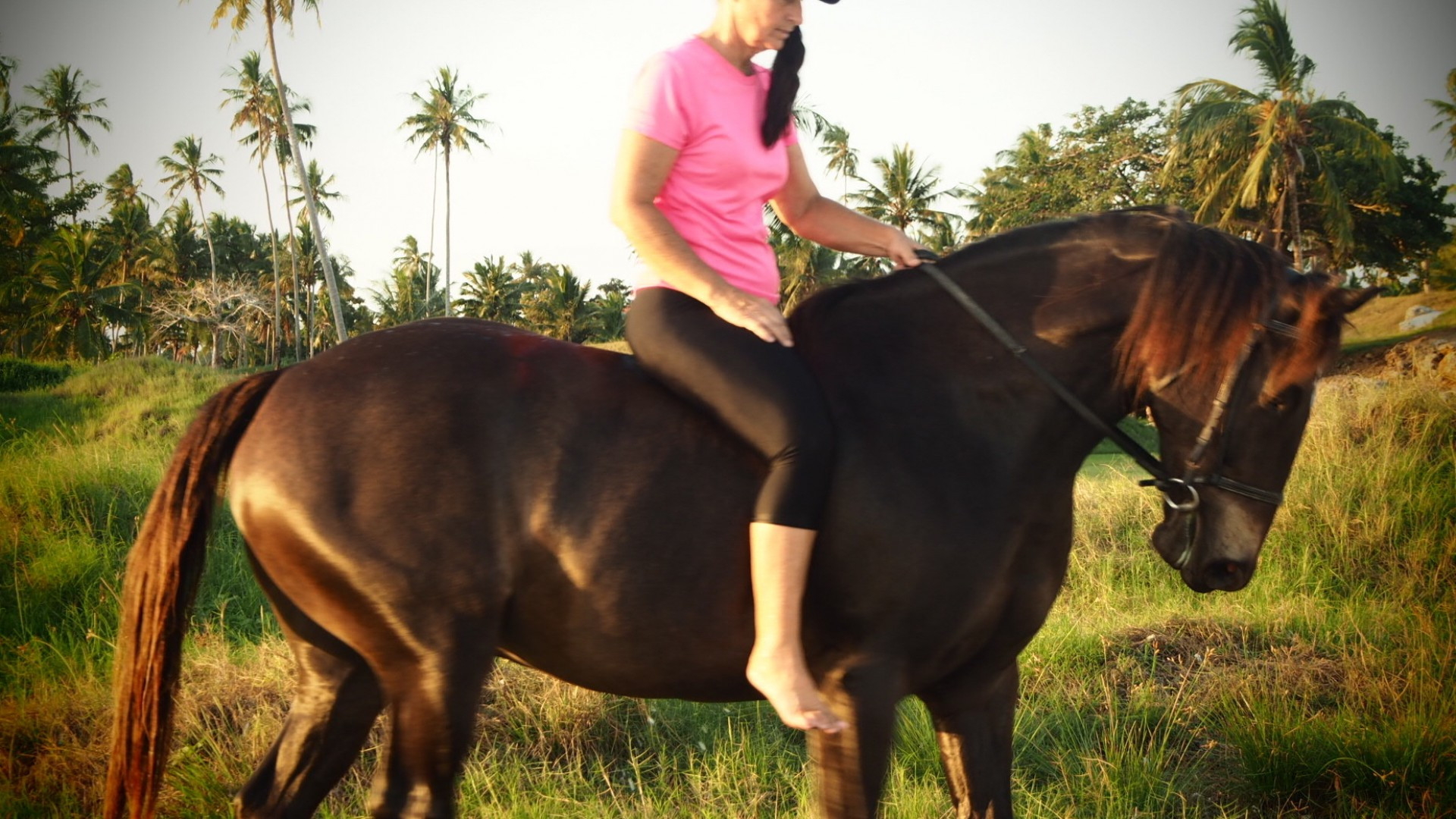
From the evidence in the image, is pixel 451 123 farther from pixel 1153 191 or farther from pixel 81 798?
pixel 81 798

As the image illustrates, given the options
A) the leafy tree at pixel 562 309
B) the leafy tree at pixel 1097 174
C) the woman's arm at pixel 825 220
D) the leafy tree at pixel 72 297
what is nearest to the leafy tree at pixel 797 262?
the leafy tree at pixel 1097 174

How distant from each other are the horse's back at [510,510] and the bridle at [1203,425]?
73 cm

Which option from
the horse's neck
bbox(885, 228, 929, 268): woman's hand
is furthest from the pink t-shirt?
bbox(885, 228, 929, 268): woman's hand

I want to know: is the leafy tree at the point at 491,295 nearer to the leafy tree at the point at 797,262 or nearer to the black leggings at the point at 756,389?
the leafy tree at the point at 797,262

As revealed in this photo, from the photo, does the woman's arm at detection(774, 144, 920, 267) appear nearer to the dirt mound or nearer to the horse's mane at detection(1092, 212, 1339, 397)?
the horse's mane at detection(1092, 212, 1339, 397)

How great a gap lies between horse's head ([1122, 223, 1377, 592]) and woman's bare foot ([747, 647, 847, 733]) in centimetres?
100

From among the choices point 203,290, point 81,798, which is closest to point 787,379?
point 81,798

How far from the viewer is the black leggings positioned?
203 cm

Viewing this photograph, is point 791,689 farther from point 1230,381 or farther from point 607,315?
point 607,315

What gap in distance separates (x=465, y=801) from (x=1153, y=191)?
37220 mm

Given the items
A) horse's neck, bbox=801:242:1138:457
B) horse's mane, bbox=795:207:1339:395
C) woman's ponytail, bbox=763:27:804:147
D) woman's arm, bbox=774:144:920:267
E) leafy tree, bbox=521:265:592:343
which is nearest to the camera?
horse's mane, bbox=795:207:1339:395

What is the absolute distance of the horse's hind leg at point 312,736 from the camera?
7.98 ft

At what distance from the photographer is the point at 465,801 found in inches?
141

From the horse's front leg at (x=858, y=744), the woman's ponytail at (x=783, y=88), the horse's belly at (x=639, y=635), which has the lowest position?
the horse's front leg at (x=858, y=744)
